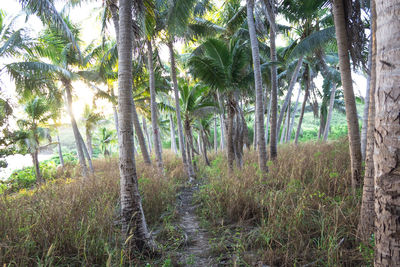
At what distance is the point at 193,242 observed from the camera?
345 centimetres

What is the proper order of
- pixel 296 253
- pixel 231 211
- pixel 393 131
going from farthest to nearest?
pixel 231 211 < pixel 296 253 < pixel 393 131

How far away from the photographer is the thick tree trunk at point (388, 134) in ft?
4.43

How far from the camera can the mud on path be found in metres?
2.87

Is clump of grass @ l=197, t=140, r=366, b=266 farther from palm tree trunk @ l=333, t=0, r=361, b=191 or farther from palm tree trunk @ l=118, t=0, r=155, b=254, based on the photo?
palm tree trunk @ l=118, t=0, r=155, b=254

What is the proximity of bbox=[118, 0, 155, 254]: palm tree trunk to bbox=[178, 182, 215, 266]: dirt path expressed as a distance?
0.55m

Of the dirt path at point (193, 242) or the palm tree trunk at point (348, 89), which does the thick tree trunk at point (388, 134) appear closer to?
the dirt path at point (193, 242)

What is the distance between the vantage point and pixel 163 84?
12195mm

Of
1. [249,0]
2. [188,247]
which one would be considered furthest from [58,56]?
[188,247]

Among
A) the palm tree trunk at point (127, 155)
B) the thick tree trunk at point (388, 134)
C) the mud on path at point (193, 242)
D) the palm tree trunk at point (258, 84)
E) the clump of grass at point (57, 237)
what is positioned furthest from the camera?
the palm tree trunk at point (258, 84)

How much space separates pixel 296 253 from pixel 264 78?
9.54 meters

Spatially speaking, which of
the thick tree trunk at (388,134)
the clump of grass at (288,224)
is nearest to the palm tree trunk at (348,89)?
the clump of grass at (288,224)

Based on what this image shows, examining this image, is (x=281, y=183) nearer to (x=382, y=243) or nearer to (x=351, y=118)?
(x=351, y=118)

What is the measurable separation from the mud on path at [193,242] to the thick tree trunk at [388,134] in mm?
1993

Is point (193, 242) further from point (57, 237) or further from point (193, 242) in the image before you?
point (57, 237)
